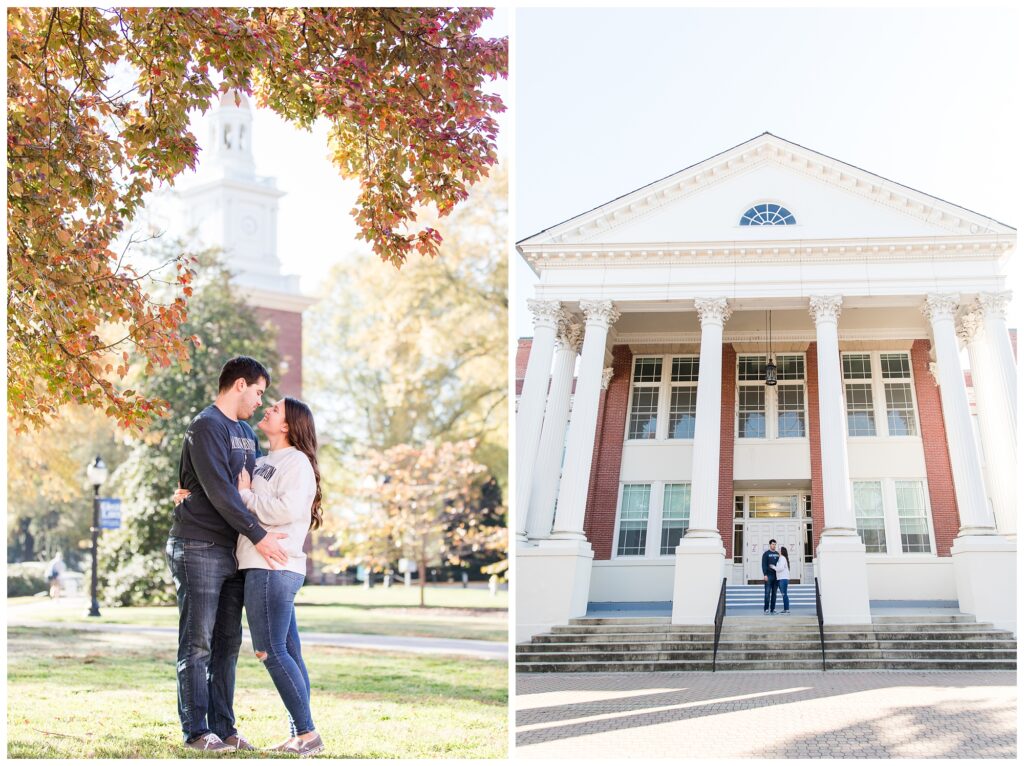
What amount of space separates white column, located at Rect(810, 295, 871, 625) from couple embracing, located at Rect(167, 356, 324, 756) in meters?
13.1

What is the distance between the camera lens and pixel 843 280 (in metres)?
19.8

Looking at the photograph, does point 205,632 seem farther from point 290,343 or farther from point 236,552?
point 290,343

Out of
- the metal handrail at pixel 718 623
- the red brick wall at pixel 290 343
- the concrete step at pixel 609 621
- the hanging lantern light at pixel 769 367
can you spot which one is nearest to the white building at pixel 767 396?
the hanging lantern light at pixel 769 367

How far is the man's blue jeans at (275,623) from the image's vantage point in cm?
530

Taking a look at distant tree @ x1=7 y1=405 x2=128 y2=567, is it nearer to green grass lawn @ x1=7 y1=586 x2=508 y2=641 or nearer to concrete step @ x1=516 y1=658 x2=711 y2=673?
green grass lawn @ x1=7 y1=586 x2=508 y2=641

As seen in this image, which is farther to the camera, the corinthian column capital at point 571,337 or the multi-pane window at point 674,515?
the multi-pane window at point 674,515

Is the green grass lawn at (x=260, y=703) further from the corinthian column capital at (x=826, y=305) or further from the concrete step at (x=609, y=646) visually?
the corinthian column capital at (x=826, y=305)

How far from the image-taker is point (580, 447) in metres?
18.9

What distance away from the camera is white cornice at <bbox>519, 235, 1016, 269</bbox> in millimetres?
19453

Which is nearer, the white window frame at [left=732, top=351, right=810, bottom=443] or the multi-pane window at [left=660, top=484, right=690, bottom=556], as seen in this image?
the multi-pane window at [left=660, top=484, right=690, bottom=556]

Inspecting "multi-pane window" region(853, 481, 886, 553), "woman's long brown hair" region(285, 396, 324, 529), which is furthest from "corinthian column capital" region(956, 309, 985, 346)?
"woman's long brown hair" region(285, 396, 324, 529)

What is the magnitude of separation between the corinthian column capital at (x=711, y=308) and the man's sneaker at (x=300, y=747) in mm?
15386

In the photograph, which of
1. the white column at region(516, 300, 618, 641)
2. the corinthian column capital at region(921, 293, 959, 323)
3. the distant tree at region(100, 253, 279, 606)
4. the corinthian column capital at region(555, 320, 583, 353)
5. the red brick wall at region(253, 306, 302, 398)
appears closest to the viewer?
the white column at region(516, 300, 618, 641)

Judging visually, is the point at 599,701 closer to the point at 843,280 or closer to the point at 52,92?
the point at 52,92
